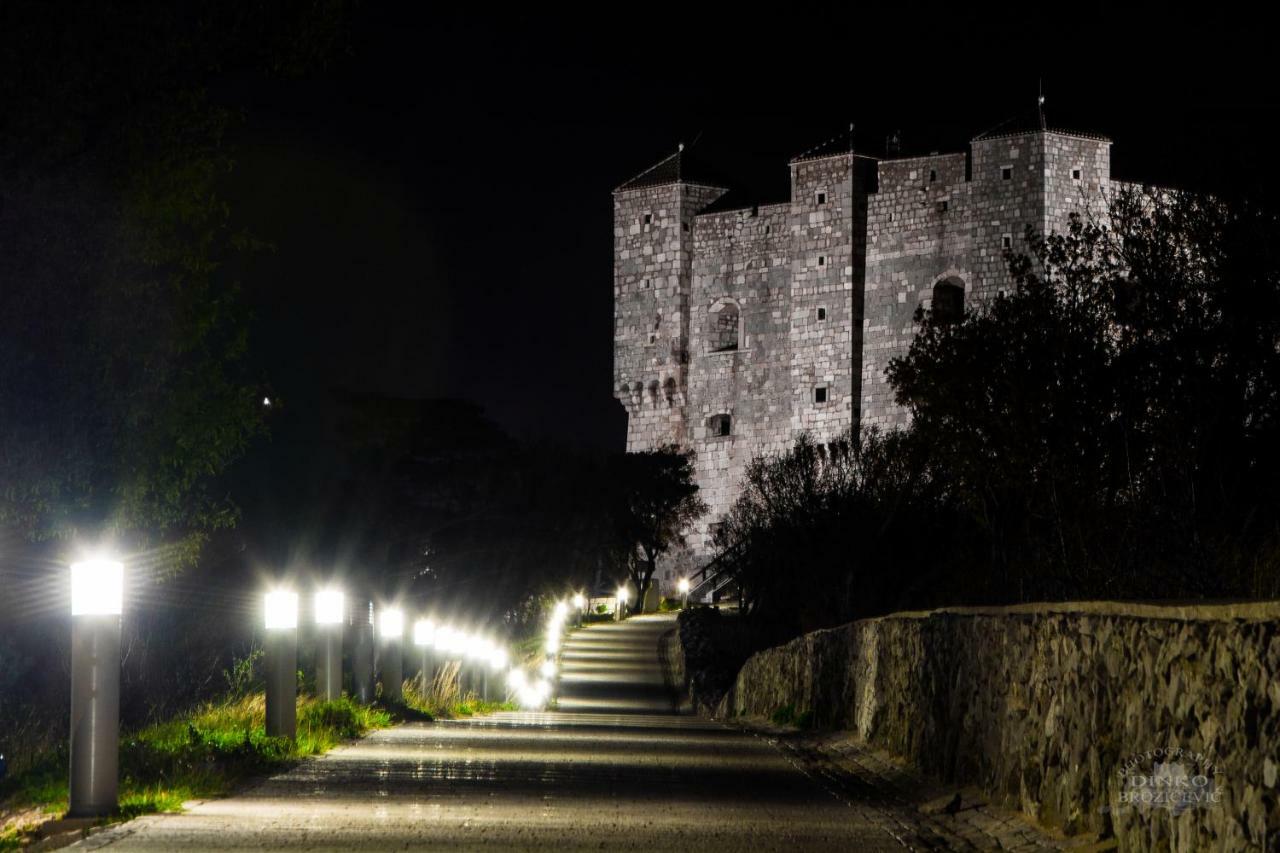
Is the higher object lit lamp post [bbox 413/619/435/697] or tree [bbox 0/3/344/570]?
tree [bbox 0/3/344/570]

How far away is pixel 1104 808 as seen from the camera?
8.76 metres

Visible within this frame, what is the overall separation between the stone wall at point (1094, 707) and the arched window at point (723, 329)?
84256mm

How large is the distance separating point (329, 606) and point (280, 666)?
3.00m

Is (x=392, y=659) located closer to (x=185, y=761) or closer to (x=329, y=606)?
(x=329, y=606)

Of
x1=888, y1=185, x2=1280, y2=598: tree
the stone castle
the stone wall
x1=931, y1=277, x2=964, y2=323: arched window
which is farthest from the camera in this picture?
x1=931, y1=277, x2=964, y2=323: arched window

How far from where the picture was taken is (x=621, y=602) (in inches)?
3664

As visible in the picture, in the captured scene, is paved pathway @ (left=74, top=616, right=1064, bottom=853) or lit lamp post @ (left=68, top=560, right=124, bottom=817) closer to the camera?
paved pathway @ (left=74, top=616, right=1064, bottom=853)

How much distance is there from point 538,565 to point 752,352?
5492 cm

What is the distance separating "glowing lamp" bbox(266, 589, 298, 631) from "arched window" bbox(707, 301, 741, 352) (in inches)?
3303

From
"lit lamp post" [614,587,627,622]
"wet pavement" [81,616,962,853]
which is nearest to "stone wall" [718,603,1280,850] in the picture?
"wet pavement" [81,616,962,853]

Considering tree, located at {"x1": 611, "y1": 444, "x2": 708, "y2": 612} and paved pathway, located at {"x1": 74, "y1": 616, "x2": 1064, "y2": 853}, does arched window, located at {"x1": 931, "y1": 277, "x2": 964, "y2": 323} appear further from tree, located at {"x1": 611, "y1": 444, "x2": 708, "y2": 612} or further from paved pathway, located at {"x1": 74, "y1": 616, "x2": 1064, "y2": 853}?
paved pathway, located at {"x1": 74, "y1": 616, "x2": 1064, "y2": 853}

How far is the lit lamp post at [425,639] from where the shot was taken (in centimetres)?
2908

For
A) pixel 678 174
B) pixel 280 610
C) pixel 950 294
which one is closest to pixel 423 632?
pixel 280 610

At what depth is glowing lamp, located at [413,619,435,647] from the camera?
96.0 feet
